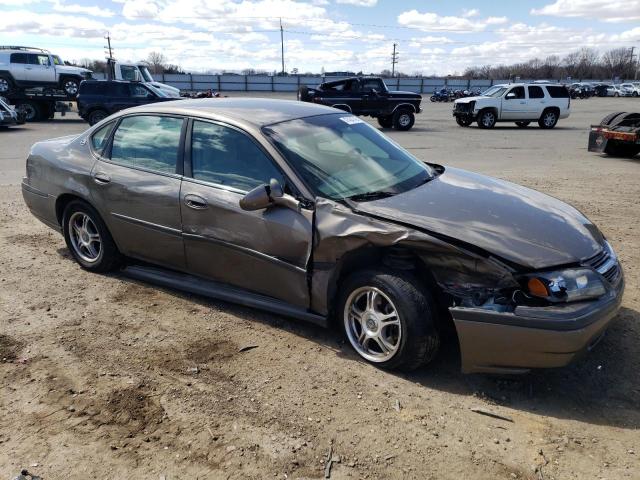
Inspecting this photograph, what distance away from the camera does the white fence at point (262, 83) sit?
60.9 meters

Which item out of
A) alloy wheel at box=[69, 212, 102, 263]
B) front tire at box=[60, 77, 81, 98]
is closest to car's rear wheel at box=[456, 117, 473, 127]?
front tire at box=[60, 77, 81, 98]

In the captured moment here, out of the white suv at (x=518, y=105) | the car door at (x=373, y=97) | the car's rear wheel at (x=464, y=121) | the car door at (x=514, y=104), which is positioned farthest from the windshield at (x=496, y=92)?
the car door at (x=373, y=97)

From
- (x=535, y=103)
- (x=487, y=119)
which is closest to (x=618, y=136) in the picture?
(x=487, y=119)

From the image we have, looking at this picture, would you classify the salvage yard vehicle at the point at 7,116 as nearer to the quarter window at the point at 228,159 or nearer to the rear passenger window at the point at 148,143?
the rear passenger window at the point at 148,143

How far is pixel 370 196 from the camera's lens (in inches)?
142

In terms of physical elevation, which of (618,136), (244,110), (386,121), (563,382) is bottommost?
(563,382)

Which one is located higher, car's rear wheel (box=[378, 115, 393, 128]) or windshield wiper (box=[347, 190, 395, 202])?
windshield wiper (box=[347, 190, 395, 202])

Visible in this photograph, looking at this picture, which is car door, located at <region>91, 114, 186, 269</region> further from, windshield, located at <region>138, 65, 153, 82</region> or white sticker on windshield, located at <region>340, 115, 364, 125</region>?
windshield, located at <region>138, 65, 153, 82</region>

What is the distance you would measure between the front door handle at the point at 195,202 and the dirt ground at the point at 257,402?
0.87m

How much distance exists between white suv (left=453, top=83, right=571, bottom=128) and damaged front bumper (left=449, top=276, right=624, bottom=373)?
69.3ft

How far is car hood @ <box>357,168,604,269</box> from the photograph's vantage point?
3072 millimetres

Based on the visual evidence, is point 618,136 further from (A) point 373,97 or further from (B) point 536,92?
(B) point 536,92

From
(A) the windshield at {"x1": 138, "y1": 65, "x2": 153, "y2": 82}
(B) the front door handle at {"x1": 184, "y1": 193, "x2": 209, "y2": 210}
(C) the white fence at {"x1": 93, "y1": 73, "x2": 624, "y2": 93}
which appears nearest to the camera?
A: (B) the front door handle at {"x1": 184, "y1": 193, "x2": 209, "y2": 210}

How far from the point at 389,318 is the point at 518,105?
2181cm
